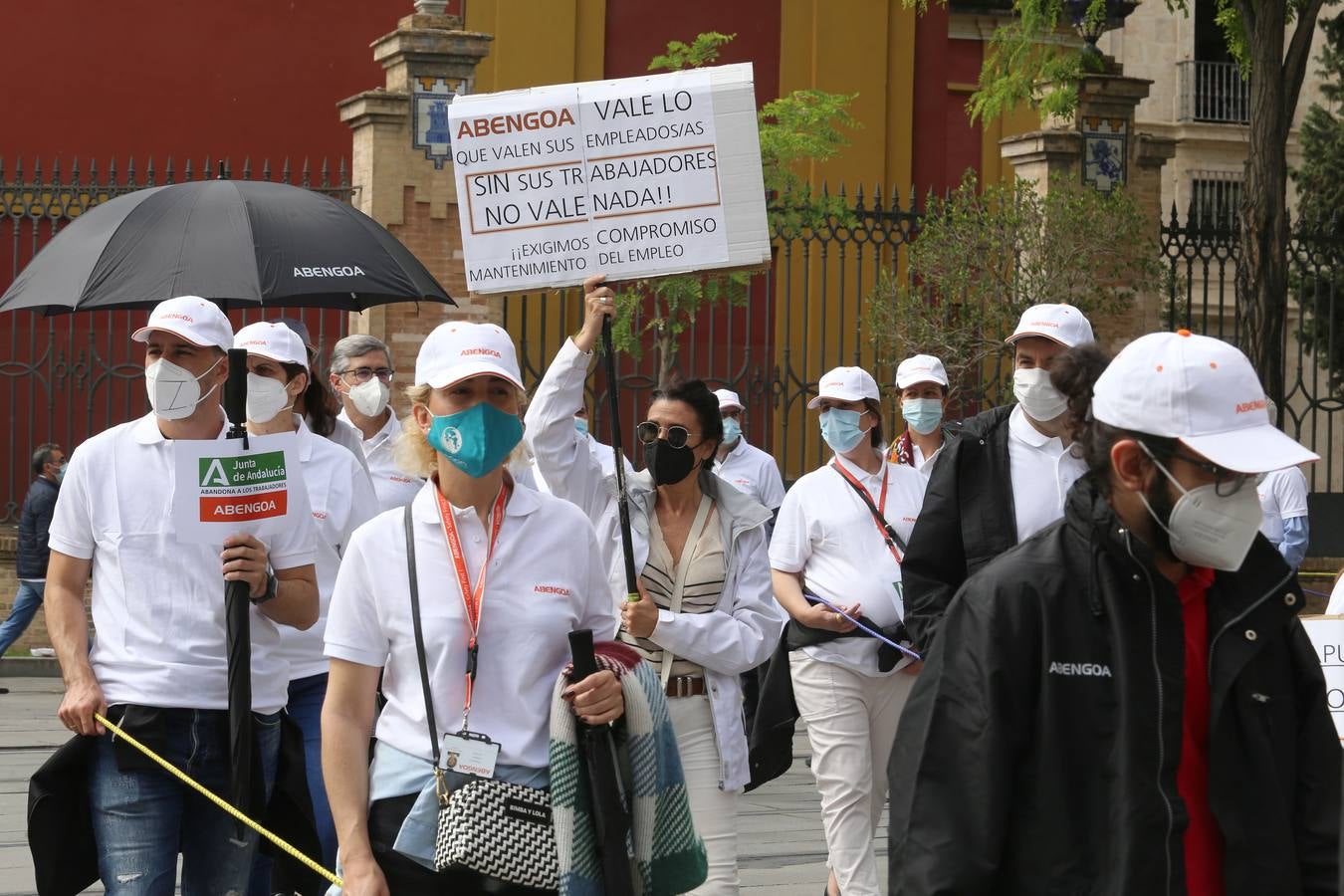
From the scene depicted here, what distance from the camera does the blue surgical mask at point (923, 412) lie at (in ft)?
32.9

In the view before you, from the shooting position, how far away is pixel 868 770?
24.9 feet

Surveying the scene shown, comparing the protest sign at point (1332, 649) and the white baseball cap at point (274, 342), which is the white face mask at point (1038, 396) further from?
the white baseball cap at point (274, 342)

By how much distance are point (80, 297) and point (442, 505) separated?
3445 millimetres

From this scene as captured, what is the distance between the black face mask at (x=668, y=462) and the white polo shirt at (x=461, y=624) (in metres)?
2.00

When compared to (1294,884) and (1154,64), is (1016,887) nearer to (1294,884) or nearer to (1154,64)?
(1294,884)

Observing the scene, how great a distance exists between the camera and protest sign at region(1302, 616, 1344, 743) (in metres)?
6.45

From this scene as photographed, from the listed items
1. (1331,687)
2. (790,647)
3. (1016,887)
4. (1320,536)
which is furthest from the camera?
(1320,536)

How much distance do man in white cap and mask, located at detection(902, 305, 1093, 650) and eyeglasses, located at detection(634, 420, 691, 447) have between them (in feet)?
2.82

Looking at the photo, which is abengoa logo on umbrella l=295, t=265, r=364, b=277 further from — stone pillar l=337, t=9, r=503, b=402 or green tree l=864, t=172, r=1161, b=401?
green tree l=864, t=172, r=1161, b=401

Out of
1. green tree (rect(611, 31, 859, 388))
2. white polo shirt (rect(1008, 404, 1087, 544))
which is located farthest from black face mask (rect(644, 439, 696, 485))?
green tree (rect(611, 31, 859, 388))

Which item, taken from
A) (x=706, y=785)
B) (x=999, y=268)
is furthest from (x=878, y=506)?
(x=999, y=268)

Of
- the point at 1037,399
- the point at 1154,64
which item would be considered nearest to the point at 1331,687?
the point at 1037,399

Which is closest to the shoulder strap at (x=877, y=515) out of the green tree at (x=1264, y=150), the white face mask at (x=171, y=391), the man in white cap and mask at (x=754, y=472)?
the white face mask at (x=171, y=391)

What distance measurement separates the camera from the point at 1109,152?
18469mm
